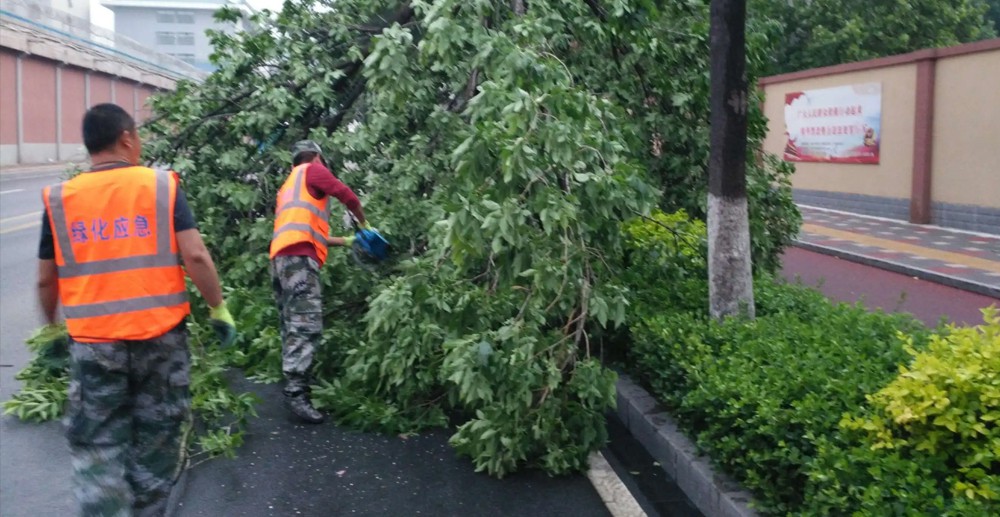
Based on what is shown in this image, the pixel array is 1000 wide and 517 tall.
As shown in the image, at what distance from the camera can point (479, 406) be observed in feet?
19.1

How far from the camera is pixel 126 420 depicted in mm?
3990

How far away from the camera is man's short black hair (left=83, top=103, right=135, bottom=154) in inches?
154

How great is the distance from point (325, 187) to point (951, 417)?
4083mm

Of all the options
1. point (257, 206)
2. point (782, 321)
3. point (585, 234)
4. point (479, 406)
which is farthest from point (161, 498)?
point (257, 206)

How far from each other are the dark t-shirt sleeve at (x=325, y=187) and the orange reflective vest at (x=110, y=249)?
8.41 ft

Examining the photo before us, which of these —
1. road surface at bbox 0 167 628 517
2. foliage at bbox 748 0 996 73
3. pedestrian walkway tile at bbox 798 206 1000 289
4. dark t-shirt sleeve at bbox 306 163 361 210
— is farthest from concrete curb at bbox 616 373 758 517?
foliage at bbox 748 0 996 73

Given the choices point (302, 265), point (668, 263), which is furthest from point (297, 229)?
point (668, 263)

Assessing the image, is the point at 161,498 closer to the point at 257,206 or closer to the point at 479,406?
the point at 479,406

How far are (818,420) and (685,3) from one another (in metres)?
4.97

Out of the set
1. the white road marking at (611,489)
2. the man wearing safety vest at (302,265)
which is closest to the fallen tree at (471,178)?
the white road marking at (611,489)

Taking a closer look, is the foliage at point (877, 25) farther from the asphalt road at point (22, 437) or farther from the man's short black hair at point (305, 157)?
the man's short black hair at point (305, 157)

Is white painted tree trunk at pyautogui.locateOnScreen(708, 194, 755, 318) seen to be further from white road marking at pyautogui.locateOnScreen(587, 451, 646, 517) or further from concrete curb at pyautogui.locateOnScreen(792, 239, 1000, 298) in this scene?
concrete curb at pyautogui.locateOnScreen(792, 239, 1000, 298)

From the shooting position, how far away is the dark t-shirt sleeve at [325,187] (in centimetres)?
647

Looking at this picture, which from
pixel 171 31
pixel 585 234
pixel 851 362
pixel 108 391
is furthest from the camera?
pixel 171 31
